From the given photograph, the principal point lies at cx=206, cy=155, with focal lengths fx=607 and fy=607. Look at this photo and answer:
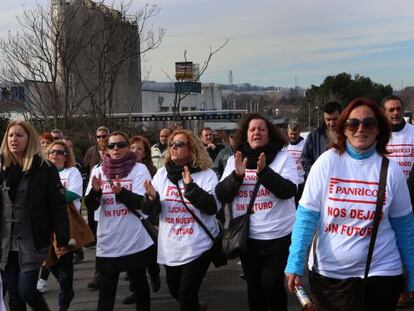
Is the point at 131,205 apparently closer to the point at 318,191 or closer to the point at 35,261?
the point at 35,261

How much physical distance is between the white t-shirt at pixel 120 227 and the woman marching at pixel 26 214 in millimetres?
504

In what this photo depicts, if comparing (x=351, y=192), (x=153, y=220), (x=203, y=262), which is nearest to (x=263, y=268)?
(x=203, y=262)

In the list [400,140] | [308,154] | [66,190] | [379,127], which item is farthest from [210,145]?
[379,127]

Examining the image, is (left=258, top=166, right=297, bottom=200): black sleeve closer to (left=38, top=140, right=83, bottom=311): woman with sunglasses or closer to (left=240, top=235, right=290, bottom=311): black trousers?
(left=240, top=235, right=290, bottom=311): black trousers

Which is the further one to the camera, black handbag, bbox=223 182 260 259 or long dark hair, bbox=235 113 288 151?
long dark hair, bbox=235 113 288 151

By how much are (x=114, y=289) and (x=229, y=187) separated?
147cm

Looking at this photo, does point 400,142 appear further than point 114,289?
Yes

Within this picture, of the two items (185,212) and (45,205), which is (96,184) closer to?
(45,205)

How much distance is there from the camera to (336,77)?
60.3 metres

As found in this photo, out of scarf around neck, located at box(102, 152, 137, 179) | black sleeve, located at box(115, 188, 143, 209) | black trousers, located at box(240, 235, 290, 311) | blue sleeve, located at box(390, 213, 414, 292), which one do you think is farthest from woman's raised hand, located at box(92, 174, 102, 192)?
blue sleeve, located at box(390, 213, 414, 292)

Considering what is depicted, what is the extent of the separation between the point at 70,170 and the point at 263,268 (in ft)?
8.59

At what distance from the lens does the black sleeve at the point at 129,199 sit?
17.7ft

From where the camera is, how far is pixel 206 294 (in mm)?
6977

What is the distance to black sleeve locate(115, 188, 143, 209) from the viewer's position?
5.39m
